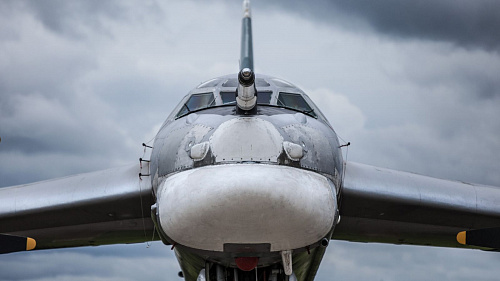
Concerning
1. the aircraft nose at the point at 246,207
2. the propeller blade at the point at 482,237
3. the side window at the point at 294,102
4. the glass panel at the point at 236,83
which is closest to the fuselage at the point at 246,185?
the aircraft nose at the point at 246,207

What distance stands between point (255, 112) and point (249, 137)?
0.71 metres

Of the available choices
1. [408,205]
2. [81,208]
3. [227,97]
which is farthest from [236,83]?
[408,205]

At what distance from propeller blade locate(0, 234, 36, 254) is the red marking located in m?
3.53

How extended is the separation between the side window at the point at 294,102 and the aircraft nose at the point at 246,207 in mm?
2368

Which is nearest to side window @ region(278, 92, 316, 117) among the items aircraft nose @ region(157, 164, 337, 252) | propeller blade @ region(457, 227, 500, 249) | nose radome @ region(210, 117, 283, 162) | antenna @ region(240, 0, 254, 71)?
antenna @ region(240, 0, 254, 71)

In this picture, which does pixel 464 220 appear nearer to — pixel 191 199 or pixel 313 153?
pixel 313 153

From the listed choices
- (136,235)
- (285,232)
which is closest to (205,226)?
(285,232)

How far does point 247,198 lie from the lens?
6059 mm

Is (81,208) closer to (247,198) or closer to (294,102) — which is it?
(294,102)

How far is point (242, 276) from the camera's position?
26.8 ft

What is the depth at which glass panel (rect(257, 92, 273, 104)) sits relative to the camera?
9.07 meters

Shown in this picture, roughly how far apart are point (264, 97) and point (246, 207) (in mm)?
3391

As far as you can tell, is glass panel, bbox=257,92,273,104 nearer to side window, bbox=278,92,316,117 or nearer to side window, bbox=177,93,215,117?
Answer: side window, bbox=278,92,316,117

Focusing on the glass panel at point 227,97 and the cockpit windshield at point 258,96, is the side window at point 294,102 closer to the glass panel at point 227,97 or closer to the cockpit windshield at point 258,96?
the cockpit windshield at point 258,96
